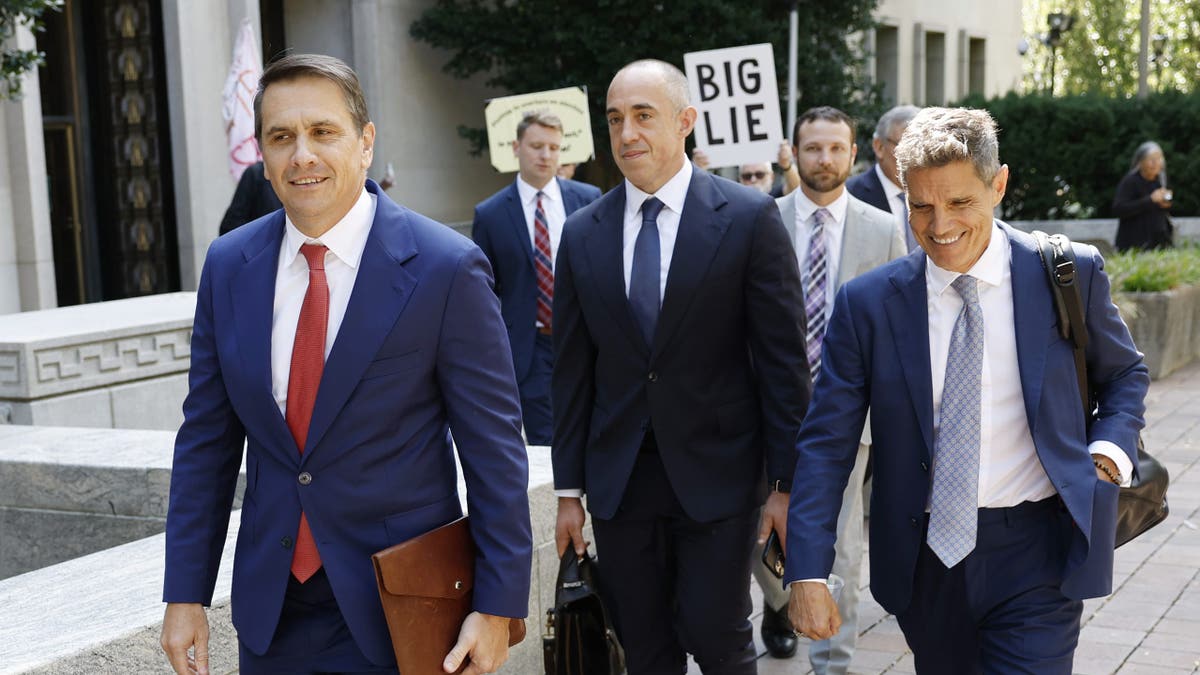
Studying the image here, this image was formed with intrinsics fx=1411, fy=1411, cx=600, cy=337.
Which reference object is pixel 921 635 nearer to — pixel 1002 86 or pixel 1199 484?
pixel 1199 484

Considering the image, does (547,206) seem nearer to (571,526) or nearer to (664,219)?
(664,219)

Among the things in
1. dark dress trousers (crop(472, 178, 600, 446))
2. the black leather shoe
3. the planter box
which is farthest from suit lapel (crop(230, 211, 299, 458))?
the planter box

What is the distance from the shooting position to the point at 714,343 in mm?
4172

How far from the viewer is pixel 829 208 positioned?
576cm

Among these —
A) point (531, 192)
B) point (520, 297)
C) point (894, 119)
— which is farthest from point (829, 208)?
point (531, 192)

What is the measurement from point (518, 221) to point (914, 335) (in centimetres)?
437

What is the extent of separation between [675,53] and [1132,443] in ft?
56.9

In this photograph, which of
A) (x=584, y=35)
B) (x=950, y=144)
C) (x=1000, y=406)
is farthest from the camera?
(x=584, y=35)

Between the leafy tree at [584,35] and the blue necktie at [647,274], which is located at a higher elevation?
the leafy tree at [584,35]

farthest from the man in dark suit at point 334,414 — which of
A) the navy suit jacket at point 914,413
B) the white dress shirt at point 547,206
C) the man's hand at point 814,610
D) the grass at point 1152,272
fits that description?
the grass at point 1152,272

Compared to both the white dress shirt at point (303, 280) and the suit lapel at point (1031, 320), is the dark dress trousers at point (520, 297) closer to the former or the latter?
the suit lapel at point (1031, 320)

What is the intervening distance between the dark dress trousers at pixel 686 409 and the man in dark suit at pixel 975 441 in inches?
27.2

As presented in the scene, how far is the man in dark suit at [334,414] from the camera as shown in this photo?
2.77 m

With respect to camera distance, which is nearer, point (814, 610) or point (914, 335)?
point (814, 610)
